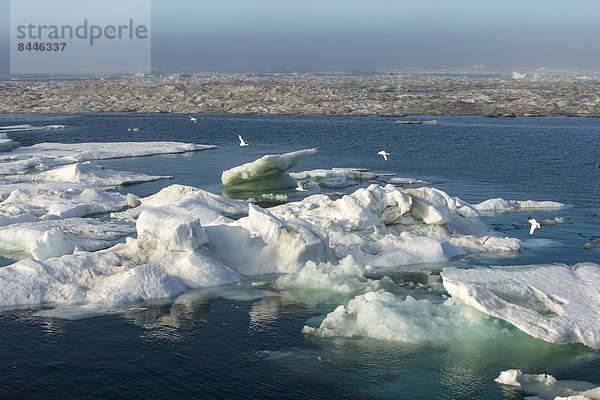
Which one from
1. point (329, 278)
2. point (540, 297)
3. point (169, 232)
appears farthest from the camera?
point (169, 232)

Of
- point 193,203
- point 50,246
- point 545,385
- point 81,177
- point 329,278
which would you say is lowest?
point 545,385

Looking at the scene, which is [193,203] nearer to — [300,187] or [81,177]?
[300,187]

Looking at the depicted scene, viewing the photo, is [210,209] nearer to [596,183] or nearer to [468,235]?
[468,235]

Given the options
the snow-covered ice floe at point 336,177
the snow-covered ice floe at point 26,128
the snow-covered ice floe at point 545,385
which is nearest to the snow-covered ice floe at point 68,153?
the snow-covered ice floe at point 26,128

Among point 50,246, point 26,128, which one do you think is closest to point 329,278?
point 50,246

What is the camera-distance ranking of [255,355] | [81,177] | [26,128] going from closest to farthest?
[255,355] → [81,177] → [26,128]

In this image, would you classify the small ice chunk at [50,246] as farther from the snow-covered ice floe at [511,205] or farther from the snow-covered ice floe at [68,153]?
the snow-covered ice floe at [68,153]

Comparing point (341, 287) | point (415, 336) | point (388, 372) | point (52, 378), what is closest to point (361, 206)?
point (341, 287)
